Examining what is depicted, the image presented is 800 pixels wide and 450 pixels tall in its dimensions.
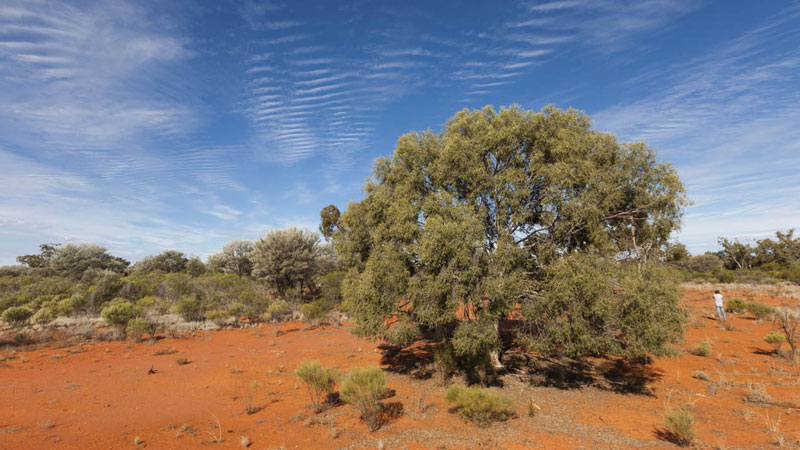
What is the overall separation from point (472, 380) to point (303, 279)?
2319cm

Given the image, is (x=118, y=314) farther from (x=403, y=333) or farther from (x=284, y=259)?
(x=403, y=333)

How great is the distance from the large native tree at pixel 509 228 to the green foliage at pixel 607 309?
4 centimetres

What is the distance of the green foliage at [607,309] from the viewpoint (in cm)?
728

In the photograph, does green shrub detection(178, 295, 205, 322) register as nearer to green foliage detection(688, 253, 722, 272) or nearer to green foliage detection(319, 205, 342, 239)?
green foliage detection(319, 205, 342, 239)

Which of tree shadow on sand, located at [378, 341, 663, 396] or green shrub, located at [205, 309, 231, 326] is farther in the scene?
green shrub, located at [205, 309, 231, 326]

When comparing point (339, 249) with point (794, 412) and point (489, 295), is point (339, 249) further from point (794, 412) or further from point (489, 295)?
point (794, 412)

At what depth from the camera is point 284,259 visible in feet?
96.0

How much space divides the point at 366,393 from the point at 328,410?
1618mm

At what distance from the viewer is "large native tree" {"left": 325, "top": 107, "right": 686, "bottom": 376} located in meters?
7.60

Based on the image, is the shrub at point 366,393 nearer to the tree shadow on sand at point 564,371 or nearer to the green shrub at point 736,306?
the tree shadow on sand at point 564,371

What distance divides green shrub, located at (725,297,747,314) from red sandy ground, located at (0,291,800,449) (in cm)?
872

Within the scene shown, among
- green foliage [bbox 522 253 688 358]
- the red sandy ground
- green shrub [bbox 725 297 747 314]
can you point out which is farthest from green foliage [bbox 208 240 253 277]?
green shrub [bbox 725 297 747 314]

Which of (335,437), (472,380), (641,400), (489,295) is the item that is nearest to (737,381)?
(641,400)

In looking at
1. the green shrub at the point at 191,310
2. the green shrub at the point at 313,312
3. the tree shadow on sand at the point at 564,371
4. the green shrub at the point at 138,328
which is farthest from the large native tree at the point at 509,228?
the green shrub at the point at 191,310
